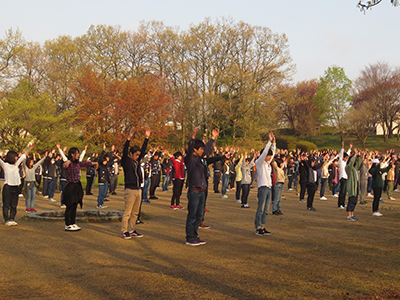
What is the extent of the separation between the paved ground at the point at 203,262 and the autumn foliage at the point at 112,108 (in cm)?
2308

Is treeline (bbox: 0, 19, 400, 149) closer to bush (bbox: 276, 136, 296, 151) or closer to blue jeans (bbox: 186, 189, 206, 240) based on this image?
bush (bbox: 276, 136, 296, 151)

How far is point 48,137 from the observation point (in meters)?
26.0

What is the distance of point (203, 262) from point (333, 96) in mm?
63350

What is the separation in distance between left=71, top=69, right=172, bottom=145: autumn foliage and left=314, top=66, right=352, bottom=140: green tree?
123ft

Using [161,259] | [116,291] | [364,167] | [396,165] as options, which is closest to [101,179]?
[161,259]

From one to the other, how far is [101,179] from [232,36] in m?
35.7

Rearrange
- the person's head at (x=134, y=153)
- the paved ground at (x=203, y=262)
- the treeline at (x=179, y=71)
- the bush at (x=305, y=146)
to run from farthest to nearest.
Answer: the bush at (x=305, y=146) < the treeline at (x=179, y=71) < the person's head at (x=134, y=153) < the paved ground at (x=203, y=262)

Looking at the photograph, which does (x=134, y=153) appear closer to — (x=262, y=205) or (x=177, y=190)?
(x=262, y=205)

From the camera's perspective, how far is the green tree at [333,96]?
6412cm

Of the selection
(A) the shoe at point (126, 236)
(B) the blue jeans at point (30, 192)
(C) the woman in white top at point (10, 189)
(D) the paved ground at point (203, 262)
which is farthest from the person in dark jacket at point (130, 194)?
(B) the blue jeans at point (30, 192)

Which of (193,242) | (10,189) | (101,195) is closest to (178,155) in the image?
(101,195)

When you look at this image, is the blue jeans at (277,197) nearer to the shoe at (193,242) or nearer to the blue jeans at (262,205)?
the blue jeans at (262,205)

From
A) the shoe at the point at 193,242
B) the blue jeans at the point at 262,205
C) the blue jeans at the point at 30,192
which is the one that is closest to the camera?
the shoe at the point at 193,242

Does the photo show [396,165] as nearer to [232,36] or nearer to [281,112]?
[232,36]
